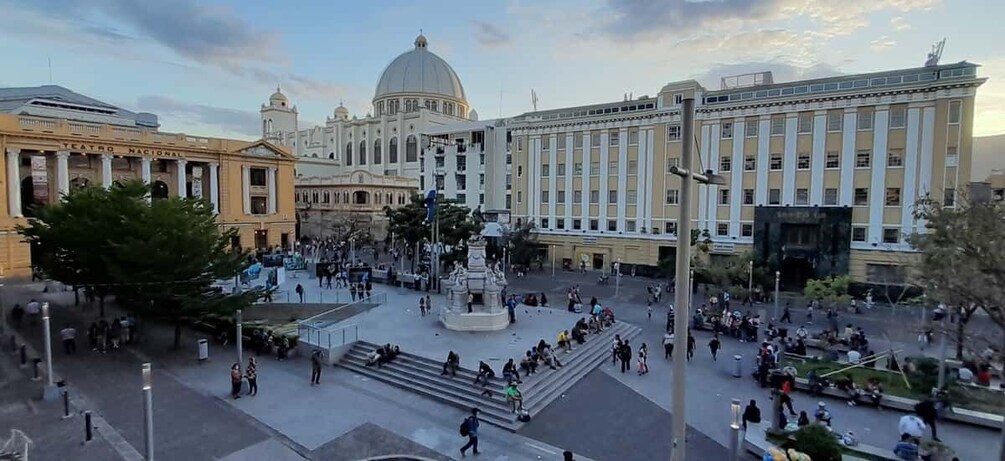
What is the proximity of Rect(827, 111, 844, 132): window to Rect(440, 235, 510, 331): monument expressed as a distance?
27996mm

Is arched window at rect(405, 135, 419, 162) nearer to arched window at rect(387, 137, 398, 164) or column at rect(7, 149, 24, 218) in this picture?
arched window at rect(387, 137, 398, 164)

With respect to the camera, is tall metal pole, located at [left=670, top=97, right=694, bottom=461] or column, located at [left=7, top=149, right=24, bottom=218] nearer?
tall metal pole, located at [left=670, top=97, right=694, bottom=461]

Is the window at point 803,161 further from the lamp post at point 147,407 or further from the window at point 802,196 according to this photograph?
the lamp post at point 147,407

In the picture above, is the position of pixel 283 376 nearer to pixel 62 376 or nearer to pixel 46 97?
pixel 62 376

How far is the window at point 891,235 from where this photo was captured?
3394cm

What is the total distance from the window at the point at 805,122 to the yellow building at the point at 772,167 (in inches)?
2.5

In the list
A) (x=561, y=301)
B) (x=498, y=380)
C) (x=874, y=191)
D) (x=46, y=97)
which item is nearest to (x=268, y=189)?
(x=46, y=97)

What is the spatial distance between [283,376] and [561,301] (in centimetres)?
1875

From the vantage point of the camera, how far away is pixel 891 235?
34.2 metres

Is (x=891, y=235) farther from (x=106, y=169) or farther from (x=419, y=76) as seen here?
(x=419, y=76)

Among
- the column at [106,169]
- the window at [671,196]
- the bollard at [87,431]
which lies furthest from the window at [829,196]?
the column at [106,169]

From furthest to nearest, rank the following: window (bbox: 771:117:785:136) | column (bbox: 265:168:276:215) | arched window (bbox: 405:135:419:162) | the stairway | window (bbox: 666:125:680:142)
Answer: arched window (bbox: 405:135:419:162), column (bbox: 265:168:276:215), window (bbox: 666:125:680:142), window (bbox: 771:117:785:136), the stairway

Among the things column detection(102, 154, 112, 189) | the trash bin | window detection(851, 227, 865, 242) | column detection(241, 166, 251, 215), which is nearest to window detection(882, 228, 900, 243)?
window detection(851, 227, 865, 242)

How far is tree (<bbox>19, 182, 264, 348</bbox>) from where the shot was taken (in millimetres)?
19500
